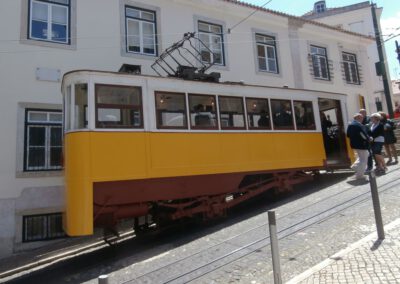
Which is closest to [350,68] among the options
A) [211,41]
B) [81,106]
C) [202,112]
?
[211,41]

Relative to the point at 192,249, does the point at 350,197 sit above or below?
above

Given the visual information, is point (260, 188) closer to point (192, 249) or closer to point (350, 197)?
point (350, 197)

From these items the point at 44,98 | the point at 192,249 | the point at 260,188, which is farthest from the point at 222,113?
the point at 44,98

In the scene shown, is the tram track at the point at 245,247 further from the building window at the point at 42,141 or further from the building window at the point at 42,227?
the building window at the point at 42,141

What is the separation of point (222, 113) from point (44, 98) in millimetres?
4904

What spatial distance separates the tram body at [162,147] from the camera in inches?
263

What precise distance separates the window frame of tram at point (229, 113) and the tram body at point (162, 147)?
23 millimetres

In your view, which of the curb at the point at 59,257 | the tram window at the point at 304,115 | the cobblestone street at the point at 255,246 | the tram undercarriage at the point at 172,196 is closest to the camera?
the cobblestone street at the point at 255,246

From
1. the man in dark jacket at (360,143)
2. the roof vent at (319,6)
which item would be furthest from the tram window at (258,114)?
the roof vent at (319,6)

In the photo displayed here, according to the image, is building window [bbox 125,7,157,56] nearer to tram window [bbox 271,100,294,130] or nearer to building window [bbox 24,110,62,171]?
building window [bbox 24,110,62,171]

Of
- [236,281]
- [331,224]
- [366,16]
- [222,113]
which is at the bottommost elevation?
[236,281]

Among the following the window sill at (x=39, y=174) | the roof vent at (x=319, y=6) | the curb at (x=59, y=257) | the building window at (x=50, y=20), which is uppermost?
the roof vent at (x=319, y=6)

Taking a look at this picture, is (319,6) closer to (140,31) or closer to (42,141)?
(140,31)

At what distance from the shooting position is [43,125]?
31.6ft
